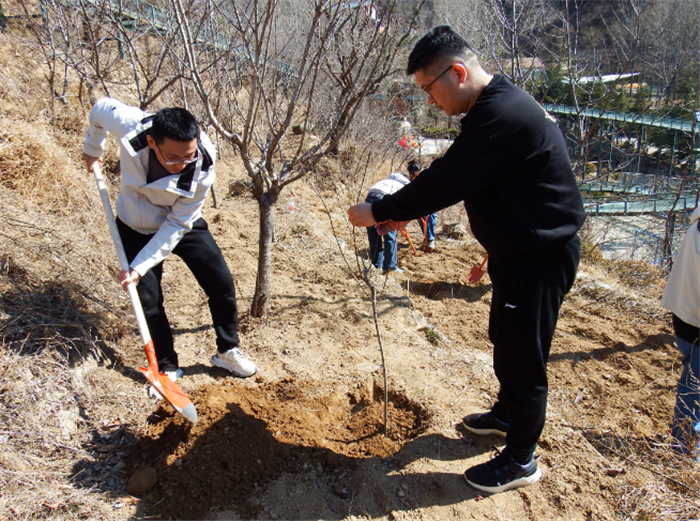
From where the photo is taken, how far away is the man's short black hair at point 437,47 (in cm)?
186

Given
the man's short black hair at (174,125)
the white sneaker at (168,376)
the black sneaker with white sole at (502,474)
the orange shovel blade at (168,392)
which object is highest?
the man's short black hair at (174,125)

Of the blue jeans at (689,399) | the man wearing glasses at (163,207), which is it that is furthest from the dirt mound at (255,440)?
the blue jeans at (689,399)

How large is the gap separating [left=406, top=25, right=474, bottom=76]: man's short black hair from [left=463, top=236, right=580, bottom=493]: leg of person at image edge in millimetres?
879

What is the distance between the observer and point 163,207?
2752mm

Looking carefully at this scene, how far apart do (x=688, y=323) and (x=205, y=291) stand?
2.78 metres

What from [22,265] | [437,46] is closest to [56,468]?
[22,265]

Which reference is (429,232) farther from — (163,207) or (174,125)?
(174,125)

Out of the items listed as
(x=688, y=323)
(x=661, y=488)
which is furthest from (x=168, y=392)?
(x=688, y=323)

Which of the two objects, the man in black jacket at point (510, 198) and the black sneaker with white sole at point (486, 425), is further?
the black sneaker with white sole at point (486, 425)

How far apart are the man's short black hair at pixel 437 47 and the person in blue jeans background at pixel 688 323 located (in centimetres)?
168

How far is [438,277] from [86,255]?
406 centimetres

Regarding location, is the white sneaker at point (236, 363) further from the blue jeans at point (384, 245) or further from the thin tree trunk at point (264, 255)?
the blue jeans at point (384, 245)

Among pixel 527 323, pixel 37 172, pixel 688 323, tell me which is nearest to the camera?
pixel 527 323

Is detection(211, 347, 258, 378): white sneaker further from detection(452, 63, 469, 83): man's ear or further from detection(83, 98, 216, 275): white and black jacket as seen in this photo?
detection(452, 63, 469, 83): man's ear
